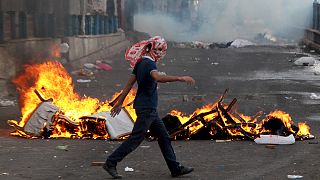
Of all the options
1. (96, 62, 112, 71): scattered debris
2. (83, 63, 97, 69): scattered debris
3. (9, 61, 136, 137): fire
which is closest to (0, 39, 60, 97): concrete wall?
(9, 61, 136, 137): fire

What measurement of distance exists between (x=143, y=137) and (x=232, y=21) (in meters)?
52.0

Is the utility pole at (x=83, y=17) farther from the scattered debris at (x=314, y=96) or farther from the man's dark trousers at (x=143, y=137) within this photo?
the man's dark trousers at (x=143, y=137)

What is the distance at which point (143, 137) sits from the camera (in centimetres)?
754

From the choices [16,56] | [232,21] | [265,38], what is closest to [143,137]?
[16,56]

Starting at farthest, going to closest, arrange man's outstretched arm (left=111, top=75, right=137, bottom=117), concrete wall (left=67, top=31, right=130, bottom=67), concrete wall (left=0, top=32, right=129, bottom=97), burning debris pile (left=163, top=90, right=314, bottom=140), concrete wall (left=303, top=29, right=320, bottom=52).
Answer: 1. concrete wall (left=303, top=29, right=320, bottom=52)
2. concrete wall (left=67, top=31, right=130, bottom=67)
3. concrete wall (left=0, top=32, right=129, bottom=97)
4. burning debris pile (left=163, top=90, right=314, bottom=140)
5. man's outstretched arm (left=111, top=75, right=137, bottom=117)

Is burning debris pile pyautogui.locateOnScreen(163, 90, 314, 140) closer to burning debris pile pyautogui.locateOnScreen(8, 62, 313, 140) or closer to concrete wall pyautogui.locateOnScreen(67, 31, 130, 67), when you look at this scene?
burning debris pile pyautogui.locateOnScreen(8, 62, 313, 140)

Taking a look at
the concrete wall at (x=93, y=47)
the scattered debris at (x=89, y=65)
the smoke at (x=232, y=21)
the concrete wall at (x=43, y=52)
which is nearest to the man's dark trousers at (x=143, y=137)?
the concrete wall at (x=43, y=52)

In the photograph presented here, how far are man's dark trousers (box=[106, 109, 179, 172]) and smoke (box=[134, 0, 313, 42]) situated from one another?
3950 cm

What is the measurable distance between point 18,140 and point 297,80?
11.6 meters

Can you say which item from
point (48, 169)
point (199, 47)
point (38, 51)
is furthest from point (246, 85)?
point (199, 47)

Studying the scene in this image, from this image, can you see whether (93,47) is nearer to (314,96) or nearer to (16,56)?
(16,56)

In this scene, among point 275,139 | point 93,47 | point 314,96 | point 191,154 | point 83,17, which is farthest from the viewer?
point 93,47

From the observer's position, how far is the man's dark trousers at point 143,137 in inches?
293

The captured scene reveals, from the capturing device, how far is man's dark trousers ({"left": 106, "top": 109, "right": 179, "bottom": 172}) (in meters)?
7.44
